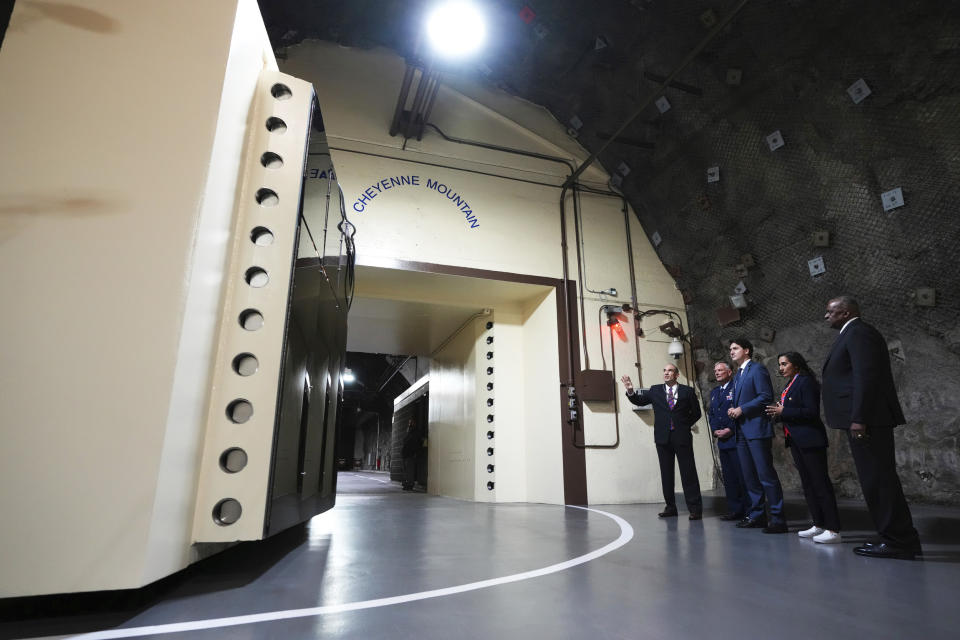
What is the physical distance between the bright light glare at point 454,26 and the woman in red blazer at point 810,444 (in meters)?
4.59

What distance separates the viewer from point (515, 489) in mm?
7004

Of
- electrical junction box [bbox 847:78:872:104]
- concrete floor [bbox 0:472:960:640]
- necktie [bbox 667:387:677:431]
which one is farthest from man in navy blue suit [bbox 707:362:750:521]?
electrical junction box [bbox 847:78:872:104]

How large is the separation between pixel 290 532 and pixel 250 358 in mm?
2400

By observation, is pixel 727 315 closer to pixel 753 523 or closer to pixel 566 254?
pixel 566 254

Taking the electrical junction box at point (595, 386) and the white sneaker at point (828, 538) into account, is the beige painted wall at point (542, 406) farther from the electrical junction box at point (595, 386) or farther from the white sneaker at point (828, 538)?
the white sneaker at point (828, 538)

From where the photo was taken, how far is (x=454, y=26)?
5.53m

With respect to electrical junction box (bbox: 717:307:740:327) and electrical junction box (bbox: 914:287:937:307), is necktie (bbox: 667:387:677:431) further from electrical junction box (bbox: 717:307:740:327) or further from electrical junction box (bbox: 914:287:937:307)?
electrical junction box (bbox: 914:287:937:307)

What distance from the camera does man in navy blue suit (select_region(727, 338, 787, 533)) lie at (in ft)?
12.7

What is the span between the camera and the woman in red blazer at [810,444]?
11.2 feet

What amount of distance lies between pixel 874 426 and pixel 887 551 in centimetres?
67

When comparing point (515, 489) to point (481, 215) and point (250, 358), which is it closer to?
point (481, 215)

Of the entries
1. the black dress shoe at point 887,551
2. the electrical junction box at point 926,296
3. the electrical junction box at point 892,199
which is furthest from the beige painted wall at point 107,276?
the electrical junction box at point 926,296

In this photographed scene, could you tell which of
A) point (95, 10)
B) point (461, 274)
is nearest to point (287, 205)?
point (95, 10)

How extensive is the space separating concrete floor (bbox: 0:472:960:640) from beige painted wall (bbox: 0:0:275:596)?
11.0 inches
